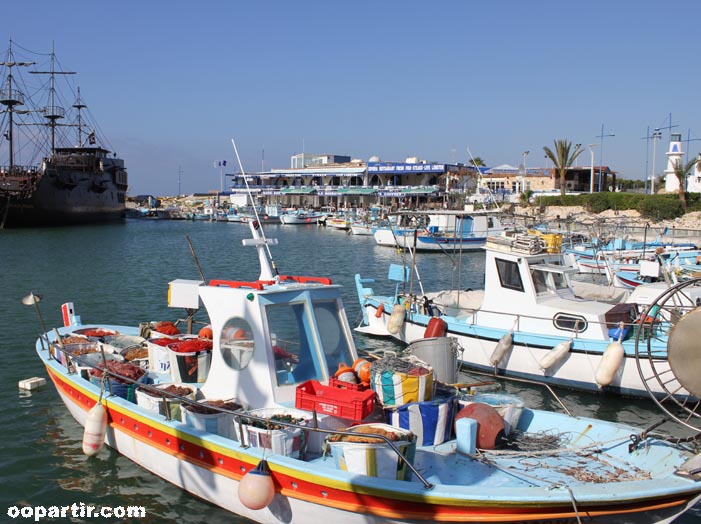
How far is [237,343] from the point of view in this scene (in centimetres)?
911

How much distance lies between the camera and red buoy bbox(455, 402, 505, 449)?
845 centimetres

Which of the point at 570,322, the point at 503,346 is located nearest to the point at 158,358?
the point at 503,346

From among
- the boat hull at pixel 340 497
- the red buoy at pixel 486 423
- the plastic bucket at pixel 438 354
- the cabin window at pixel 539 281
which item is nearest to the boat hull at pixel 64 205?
the cabin window at pixel 539 281

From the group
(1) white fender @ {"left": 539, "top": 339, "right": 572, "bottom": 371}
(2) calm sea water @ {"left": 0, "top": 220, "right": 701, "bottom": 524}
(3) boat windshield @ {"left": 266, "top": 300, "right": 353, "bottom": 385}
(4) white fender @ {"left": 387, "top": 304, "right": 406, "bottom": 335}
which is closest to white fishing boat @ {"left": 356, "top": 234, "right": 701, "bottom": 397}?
(1) white fender @ {"left": 539, "top": 339, "right": 572, "bottom": 371}

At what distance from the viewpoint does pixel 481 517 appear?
6660 mm

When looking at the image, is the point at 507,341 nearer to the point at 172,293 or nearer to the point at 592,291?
the point at 592,291

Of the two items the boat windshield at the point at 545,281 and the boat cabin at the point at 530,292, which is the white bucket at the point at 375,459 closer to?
the boat cabin at the point at 530,292

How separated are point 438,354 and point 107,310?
17.6m

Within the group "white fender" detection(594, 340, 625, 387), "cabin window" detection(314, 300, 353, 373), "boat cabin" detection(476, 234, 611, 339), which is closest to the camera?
"cabin window" detection(314, 300, 353, 373)

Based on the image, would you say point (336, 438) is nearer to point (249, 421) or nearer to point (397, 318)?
point (249, 421)

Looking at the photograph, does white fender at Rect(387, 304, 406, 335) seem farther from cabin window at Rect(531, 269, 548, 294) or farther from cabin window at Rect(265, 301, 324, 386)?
cabin window at Rect(265, 301, 324, 386)

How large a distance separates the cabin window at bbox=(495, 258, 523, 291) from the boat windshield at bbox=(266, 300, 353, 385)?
819 cm

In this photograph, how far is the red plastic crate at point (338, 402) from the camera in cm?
825

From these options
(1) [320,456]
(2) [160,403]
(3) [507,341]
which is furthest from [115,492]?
(3) [507,341]
